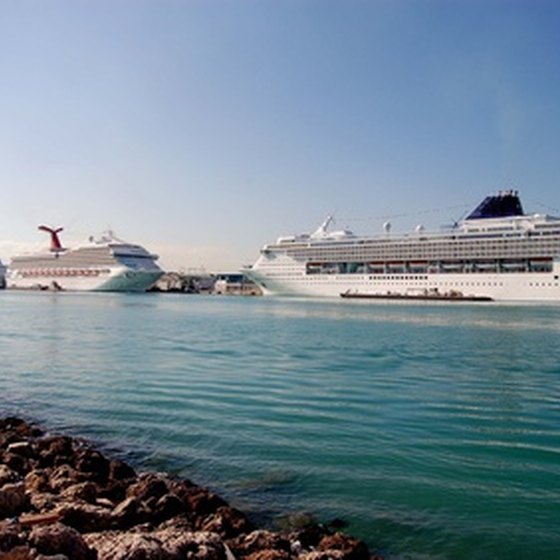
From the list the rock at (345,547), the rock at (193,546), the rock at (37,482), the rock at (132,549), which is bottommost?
the rock at (345,547)

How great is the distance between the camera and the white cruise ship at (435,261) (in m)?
73.4

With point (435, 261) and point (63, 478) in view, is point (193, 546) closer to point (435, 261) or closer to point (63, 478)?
point (63, 478)

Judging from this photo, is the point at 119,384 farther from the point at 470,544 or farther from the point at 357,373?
the point at 470,544

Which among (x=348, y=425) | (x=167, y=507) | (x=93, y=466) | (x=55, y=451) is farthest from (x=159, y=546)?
(x=348, y=425)

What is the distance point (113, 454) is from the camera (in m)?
9.62

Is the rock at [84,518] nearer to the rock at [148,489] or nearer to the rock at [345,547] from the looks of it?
the rock at [148,489]

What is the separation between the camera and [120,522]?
19.6 feet

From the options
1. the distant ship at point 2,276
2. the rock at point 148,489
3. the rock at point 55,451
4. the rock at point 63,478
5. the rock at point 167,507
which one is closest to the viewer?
the rock at point 167,507

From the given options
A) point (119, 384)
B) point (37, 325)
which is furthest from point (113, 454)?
point (37, 325)

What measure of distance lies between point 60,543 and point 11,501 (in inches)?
67.8

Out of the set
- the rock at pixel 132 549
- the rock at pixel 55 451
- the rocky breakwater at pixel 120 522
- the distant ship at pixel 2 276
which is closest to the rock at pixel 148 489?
the rocky breakwater at pixel 120 522

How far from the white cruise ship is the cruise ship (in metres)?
21.8

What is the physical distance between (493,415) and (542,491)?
15.7 feet

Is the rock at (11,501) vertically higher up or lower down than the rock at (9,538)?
lower down
